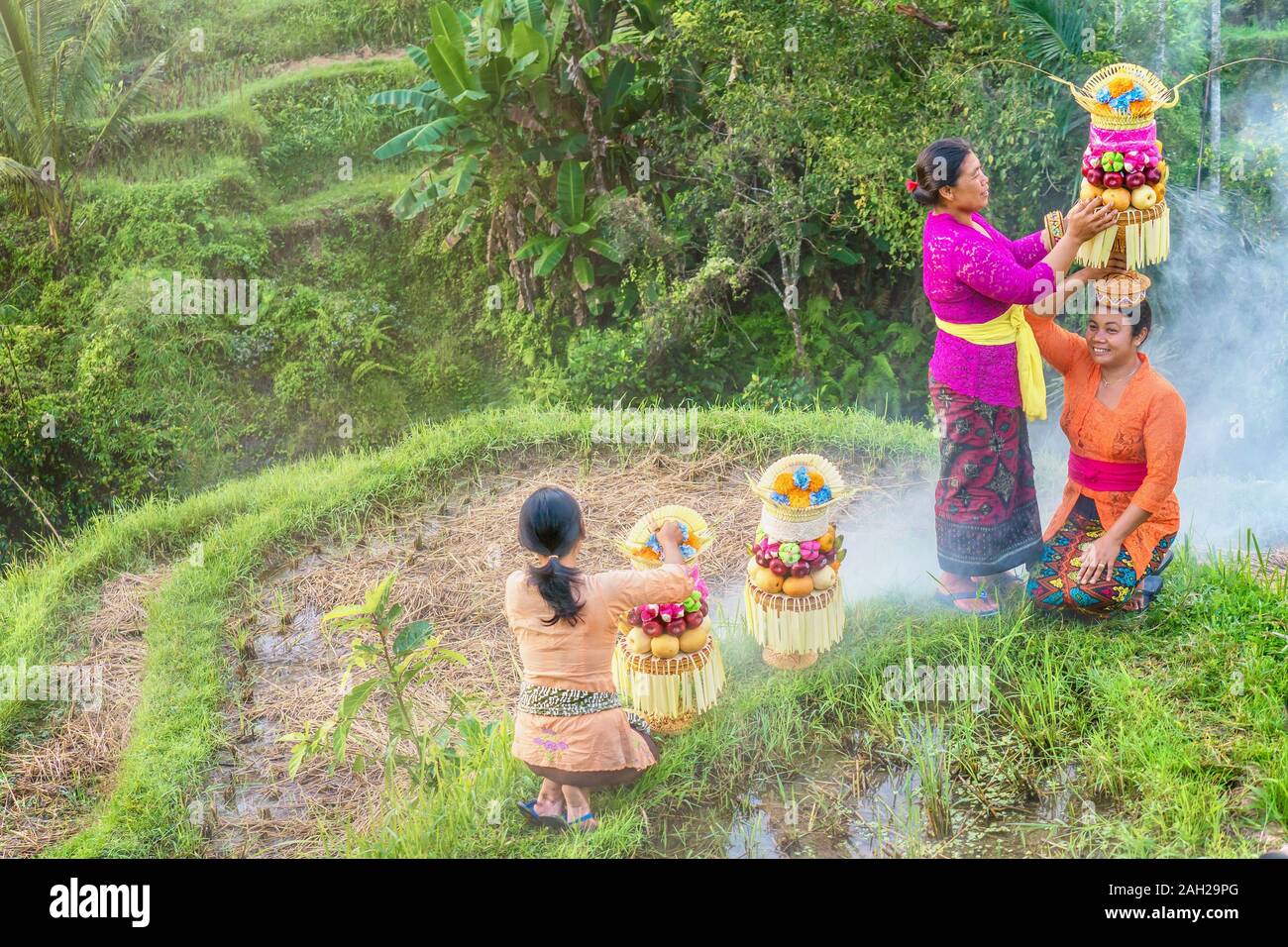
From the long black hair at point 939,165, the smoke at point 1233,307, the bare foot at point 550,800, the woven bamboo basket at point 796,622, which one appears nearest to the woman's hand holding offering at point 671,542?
the woven bamboo basket at point 796,622

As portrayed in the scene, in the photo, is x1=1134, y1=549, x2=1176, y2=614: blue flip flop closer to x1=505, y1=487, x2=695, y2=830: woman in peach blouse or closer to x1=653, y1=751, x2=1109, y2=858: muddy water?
x1=653, y1=751, x2=1109, y2=858: muddy water

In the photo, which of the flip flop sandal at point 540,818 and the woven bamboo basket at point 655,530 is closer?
the flip flop sandal at point 540,818

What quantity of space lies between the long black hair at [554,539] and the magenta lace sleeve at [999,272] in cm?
175

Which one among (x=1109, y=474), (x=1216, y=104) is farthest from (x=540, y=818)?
(x=1216, y=104)

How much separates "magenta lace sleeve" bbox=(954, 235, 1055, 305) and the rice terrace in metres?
0.01

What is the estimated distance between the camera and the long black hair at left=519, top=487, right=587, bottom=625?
12.3ft

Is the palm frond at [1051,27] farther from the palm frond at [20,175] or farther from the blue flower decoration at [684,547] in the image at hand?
the palm frond at [20,175]

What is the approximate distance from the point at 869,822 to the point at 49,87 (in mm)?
7922

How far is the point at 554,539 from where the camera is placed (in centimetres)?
377

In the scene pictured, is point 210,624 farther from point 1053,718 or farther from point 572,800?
point 1053,718

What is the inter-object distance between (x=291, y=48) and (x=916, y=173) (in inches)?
318

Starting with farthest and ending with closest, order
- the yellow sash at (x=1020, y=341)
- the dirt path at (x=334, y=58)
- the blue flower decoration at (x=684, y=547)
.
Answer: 1. the dirt path at (x=334, y=58)
2. the yellow sash at (x=1020, y=341)
3. the blue flower decoration at (x=684, y=547)

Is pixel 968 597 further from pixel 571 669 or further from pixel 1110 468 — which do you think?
pixel 571 669

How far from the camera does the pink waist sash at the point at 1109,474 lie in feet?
15.2
